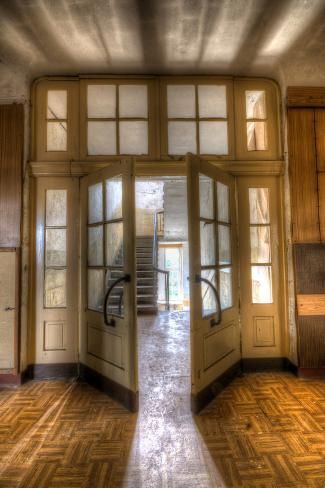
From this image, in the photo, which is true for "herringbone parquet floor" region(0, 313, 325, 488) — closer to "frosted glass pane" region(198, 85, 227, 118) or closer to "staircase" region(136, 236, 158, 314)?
"frosted glass pane" region(198, 85, 227, 118)

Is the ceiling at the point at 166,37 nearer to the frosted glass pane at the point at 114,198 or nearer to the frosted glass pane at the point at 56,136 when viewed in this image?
the frosted glass pane at the point at 56,136

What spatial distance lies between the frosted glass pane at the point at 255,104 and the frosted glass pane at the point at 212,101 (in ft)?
0.89

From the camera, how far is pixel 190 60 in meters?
2.99

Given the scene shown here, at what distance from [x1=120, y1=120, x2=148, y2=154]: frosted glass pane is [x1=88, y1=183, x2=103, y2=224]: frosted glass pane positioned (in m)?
0.59

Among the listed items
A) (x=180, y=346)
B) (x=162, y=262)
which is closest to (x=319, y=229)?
(x=180, y=346)

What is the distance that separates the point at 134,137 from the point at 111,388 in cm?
248

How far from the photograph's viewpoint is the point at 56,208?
3.14 m

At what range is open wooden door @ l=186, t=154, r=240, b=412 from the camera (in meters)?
2.37

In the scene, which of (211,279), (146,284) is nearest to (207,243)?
(211,279)

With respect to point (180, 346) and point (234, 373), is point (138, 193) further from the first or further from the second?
point (234, 373)

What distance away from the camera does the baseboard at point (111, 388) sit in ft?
7.88

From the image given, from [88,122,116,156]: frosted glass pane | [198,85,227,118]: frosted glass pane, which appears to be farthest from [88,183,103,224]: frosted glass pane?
[198,85,227,118]: frosted glass pane

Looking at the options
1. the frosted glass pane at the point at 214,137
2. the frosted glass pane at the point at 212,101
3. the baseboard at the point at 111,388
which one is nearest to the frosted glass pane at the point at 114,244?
the baseboard at the point at 111,388

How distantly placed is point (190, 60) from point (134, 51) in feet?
1.87
